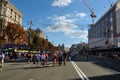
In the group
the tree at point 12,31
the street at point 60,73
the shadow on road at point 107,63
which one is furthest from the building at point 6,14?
the street at point 60,73

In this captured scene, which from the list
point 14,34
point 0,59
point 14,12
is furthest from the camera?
point 14,12

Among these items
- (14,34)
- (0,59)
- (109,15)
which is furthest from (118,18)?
(0,59)

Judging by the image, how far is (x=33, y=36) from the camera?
124625mm

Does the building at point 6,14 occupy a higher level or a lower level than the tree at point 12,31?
higher

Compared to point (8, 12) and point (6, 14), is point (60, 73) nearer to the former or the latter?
point (6, 14)

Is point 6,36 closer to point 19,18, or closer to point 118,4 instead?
point 19,18

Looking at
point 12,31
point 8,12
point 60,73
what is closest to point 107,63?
point 60,73

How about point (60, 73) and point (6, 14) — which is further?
point (6, 14)

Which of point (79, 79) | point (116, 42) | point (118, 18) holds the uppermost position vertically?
point (118, 18)

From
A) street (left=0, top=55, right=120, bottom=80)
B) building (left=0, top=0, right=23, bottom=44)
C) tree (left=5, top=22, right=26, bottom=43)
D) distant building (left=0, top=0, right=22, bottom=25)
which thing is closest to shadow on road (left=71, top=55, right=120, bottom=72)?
street (left=0, top=55, right=120, bottom=80)

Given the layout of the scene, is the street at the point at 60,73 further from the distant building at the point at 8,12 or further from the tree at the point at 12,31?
the distant building at the point at 8,12

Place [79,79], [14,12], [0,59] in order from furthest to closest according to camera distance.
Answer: [14,12] < [0,59] < [79,79]

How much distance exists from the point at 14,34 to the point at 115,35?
39.9 m

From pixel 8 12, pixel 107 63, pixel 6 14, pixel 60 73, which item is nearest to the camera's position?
pixel 60 73
